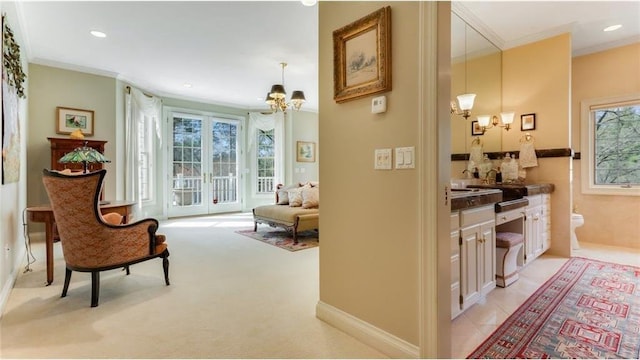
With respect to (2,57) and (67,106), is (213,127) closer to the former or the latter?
(67,106)

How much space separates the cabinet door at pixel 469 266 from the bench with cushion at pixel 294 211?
8.74ft

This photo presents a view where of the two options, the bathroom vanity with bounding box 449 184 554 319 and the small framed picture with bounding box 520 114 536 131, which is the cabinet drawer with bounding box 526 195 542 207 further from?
the small framed picture with bounding box 520 114 536 131

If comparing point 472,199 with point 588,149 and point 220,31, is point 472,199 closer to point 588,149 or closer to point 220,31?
point 220,31

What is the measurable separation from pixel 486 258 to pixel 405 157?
133cm

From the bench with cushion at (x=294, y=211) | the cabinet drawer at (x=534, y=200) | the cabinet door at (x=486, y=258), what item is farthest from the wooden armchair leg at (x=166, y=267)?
the cabinet drawer at (x=534, y=200)

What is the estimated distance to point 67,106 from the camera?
481cm

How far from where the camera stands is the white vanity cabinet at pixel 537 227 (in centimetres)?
323

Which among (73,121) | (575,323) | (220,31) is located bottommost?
(575,323)

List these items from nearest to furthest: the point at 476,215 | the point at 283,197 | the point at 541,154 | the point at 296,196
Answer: the point at 476,215, the point at 541,154, the point at 296,196, the point at 283,197

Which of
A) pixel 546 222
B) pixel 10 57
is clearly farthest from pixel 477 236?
pixel 10 57

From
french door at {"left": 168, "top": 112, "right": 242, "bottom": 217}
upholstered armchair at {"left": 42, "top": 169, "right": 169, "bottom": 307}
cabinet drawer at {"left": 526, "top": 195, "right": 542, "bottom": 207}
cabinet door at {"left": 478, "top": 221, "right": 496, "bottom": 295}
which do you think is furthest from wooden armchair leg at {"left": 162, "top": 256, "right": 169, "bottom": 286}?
french door at {"left": 168, "top": 112, "right": 242, "bottom": 217}

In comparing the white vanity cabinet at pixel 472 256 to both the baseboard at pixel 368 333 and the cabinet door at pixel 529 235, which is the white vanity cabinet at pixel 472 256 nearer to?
the baseboard at pixel 368 333

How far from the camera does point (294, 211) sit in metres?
4.62

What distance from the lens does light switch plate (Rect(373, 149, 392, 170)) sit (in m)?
1.72
